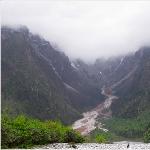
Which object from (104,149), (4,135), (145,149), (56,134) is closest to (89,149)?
(104,149)

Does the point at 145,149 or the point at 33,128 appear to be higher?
the point at 33,128

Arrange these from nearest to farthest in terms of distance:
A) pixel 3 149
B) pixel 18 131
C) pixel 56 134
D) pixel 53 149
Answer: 1. pixel 3 149
2. pixel 53 149
3. pixel 18 131
4. pixel 56 134

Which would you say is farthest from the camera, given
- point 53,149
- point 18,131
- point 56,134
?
point 56,134

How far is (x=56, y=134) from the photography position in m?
66.5

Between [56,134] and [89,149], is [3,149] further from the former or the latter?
[56,134]

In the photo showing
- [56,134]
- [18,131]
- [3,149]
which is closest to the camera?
[3,149]

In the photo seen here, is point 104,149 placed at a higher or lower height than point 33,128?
lower

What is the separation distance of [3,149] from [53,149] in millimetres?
7639

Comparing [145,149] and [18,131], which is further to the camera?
[18,131]

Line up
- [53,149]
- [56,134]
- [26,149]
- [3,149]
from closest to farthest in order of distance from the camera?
[3,149], [26,149], [53,149], [56,134]

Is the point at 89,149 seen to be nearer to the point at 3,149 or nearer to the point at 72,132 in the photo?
the point at 3,149

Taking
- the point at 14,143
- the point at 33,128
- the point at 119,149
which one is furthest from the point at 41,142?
the point at 119,149

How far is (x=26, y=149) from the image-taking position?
4659 cm

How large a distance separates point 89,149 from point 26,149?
8.19 m
